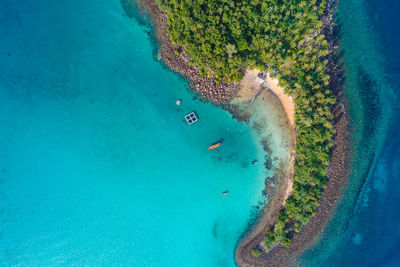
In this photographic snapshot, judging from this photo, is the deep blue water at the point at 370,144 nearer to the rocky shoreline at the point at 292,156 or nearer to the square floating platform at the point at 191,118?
the rocky shoreline at the point at 292,156

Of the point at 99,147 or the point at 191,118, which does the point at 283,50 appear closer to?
the point at 191,118

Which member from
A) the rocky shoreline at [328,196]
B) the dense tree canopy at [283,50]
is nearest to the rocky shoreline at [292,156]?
the rocky shoreline at [328,196]

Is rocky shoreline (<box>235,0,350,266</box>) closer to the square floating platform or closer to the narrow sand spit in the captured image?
the narrow sand spit

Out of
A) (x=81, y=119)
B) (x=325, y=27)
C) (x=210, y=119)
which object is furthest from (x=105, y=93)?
(x=325, y=27)

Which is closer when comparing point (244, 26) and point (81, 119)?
point (244, 26)

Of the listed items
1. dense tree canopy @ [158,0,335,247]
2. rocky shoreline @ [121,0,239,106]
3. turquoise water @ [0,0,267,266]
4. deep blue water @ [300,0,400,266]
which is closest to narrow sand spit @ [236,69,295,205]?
rocky shoreline @ [121,0,239,106]

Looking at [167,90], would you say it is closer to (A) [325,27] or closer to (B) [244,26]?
(B) [244,26]

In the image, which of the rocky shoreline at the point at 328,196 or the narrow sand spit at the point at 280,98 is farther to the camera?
the narrow sand spit at the point at 280,98
